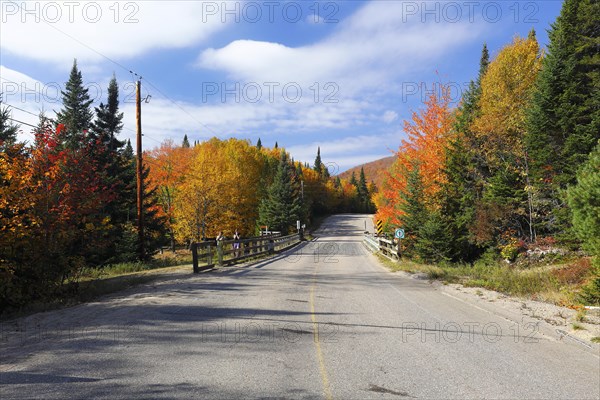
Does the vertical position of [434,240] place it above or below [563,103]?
below

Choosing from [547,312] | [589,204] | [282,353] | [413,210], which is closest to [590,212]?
[589,204]

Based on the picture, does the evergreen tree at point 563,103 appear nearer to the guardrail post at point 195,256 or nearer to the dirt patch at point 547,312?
the dirt patch at point 547,312

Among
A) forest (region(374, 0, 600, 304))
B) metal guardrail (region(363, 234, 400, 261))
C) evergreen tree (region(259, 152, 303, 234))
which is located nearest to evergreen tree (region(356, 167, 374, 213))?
evergreen tree (region(259, 152, 303, 234))

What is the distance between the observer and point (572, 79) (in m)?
21.9

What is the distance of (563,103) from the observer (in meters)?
21.5

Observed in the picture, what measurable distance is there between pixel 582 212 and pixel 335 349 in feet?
23.8

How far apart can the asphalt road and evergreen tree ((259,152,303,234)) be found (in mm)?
48239

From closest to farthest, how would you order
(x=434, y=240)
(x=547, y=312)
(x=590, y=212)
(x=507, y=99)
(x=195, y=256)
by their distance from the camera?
(x=547, y=312)
(x=590, y=212)
(x=195, y=256)
(x=434, y=240)
(x=507, y=99)

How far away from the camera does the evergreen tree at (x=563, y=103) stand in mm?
21078

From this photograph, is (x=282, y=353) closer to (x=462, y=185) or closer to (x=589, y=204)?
(x=589, y=204)

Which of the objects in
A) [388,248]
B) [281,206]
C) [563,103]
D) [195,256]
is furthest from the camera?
[281,206]

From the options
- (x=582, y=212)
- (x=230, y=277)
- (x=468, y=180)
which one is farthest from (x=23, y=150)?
(x=468, y=180)

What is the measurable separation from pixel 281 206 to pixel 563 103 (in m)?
41.5

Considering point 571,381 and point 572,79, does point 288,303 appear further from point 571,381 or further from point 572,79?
point 572,79
